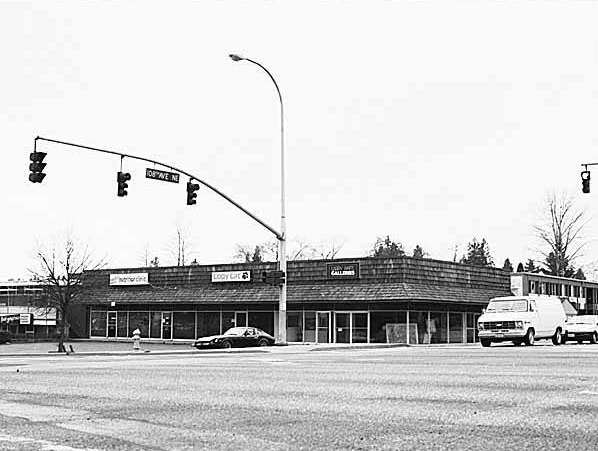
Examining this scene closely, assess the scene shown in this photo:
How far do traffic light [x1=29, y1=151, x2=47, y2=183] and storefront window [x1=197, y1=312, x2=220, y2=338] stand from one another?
3003cm

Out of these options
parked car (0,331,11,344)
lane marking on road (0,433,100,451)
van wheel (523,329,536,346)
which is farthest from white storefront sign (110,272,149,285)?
lane marking on road (0,433,100,451)

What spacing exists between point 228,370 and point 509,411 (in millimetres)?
9865

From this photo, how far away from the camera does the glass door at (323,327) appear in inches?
2109

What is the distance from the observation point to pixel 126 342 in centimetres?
6200

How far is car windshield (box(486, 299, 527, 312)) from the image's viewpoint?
38875 millimetres

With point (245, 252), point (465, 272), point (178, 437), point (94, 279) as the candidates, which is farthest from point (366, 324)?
point (245, 252)

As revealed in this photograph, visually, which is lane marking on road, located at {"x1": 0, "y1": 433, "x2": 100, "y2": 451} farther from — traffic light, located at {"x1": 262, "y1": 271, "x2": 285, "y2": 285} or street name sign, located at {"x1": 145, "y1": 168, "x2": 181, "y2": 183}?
traffic light, located at {"x1": 262, "y1": 271, "x2": 285, "y2": 285}

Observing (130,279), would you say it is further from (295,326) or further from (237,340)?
(237,340)

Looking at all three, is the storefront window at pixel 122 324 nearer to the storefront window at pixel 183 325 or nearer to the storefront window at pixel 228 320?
the storefront window at pixel 183 325

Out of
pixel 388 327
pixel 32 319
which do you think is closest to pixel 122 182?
pixel 388 327

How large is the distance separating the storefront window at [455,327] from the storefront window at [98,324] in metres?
25.4

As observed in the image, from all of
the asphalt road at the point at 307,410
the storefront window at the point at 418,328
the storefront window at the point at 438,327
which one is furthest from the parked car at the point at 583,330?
the asphalt road at the point at 307,410

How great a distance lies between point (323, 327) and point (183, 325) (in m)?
11.8

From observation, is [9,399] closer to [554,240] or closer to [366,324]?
[366,324]
